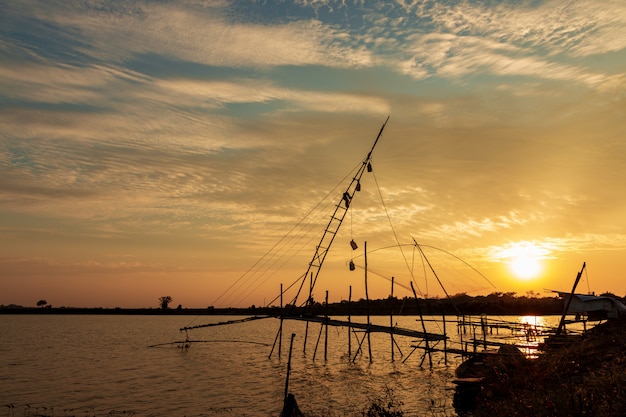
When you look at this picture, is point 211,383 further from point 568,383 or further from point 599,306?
point 599,306

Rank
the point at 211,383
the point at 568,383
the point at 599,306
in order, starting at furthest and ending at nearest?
the point at 599,306 → the point at 211,383 → the point at 568,383

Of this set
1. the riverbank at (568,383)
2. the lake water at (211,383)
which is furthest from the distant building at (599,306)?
the riverbank at (568,383)

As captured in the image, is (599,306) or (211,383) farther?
(599,306)

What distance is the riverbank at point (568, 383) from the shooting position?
14555 mm

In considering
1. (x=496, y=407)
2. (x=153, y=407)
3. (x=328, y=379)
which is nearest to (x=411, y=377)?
(x=328, y=379)

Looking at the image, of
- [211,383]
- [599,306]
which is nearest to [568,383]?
[211,383]

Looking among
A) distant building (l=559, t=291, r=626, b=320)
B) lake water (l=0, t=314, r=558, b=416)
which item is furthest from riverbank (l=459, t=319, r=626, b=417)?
distant building (l=559, t=291, r=626, b=320)

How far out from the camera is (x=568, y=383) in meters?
16.3

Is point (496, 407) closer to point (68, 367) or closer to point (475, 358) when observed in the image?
point (475, 358)

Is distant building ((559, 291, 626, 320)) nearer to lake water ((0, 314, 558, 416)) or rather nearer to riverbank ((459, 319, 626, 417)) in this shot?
lake water ((0, 314, 558, 416))

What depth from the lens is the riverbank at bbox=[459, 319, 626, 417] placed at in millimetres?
14555

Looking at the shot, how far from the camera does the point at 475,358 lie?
3158cm

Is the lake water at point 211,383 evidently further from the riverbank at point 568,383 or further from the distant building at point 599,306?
the distant building at point 599,306

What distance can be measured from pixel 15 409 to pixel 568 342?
3059 centimetres
